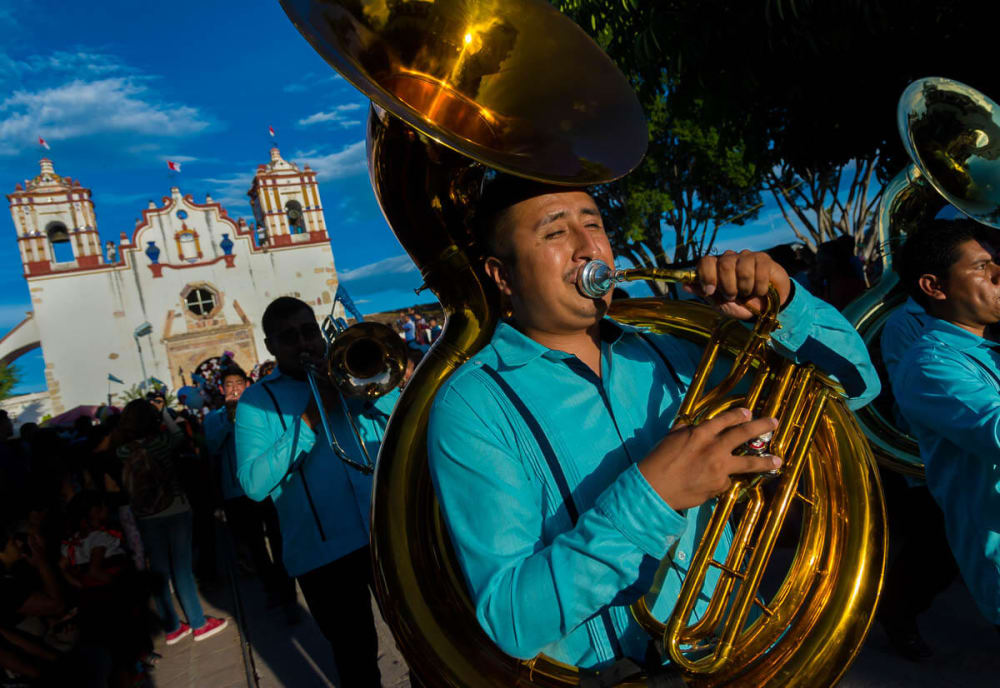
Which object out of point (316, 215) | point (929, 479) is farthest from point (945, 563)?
point (316, 215)

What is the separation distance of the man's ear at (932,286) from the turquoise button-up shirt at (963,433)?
8 centimetres

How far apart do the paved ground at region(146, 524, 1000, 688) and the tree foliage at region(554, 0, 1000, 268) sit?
3.16 metres

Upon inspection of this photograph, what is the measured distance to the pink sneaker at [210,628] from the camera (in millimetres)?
Answer: 4445

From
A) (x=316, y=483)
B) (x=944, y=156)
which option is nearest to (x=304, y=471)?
(x=316, y=483)

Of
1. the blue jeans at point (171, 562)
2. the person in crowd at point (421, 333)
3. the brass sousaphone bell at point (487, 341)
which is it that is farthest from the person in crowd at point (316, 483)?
the person in crowd at point (421, 333)

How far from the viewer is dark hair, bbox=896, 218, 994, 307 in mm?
2023

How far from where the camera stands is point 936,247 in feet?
6.75

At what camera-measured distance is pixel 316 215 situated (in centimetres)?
2989

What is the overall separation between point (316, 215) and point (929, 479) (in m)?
30.5

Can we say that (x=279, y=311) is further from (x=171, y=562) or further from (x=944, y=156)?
(x=944, y=156)

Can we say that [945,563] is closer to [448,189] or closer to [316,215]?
[448,189]

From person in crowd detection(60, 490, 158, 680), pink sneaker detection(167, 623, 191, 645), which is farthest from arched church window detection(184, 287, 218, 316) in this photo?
person in crowd detection(60, 490, 158, 680)

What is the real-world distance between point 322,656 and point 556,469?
3308mm

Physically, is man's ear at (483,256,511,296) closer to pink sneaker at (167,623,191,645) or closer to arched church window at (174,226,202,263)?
pink sneaker at (167,623,191,645)
